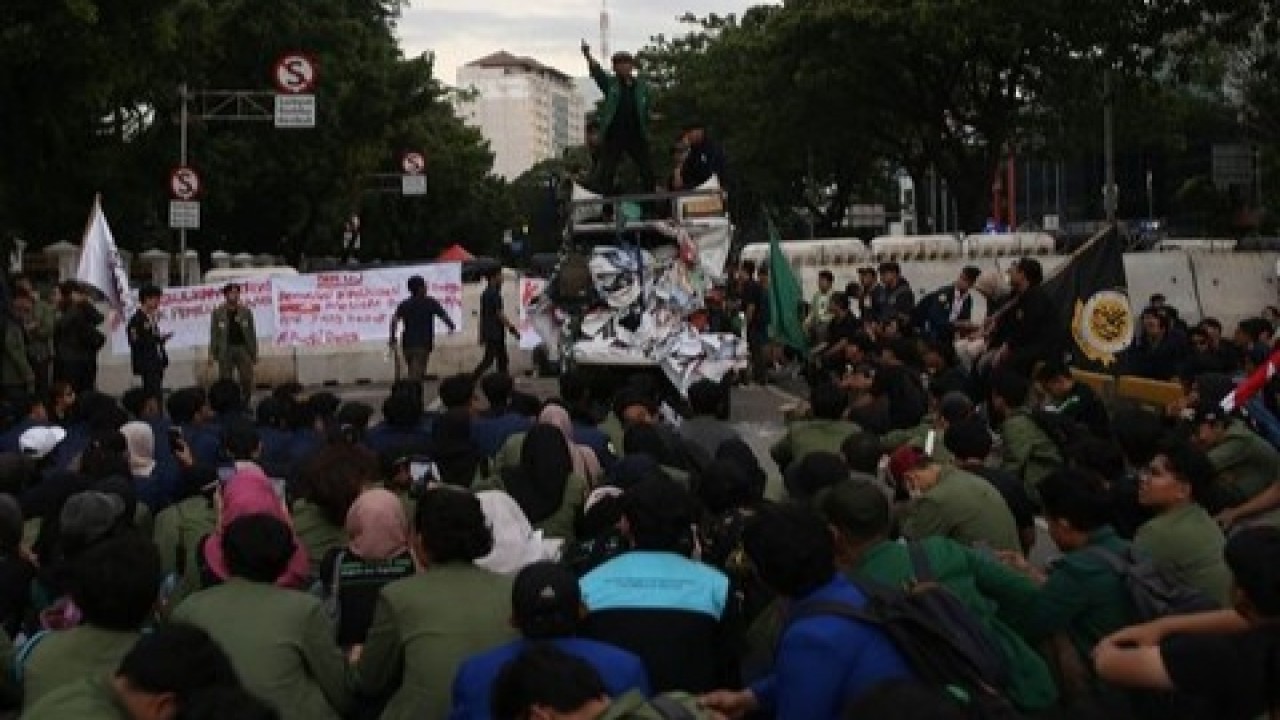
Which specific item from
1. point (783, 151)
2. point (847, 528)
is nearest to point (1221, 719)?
point (847, 528)

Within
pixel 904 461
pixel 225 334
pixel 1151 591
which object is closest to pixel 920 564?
pixel 1151 591

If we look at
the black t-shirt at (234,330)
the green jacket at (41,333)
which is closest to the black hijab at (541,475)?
the green jacket at (41,333)

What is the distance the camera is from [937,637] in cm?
423

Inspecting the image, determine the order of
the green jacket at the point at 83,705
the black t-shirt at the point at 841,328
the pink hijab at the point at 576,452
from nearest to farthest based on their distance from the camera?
the green jacket at the point at 83,705 → the pink hijab at the point at 576,452 → the black t-shirt at the point at 841,328

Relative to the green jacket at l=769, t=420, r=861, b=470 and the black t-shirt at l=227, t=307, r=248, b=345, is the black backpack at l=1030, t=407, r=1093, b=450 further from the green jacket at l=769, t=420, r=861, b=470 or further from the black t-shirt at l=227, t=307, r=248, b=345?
the black t-shirt at l=227, t=307, r=248, b=345

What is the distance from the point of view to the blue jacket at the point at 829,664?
4160 millimetres

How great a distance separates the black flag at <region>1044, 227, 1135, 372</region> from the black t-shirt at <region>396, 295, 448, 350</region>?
6976 millimetres

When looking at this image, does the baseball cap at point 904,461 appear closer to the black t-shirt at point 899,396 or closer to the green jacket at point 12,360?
the black t-shirt at point 899,396

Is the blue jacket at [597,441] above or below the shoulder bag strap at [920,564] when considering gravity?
above

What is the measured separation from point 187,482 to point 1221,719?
489 centimetres

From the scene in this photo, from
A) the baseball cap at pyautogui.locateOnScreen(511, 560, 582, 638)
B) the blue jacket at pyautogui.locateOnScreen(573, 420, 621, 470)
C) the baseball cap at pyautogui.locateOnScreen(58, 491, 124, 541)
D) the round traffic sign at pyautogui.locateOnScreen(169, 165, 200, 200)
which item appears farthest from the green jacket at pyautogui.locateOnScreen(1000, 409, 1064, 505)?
the round traffic sign at pyautogui.locateOnScreen(169, 165, 200, 200)

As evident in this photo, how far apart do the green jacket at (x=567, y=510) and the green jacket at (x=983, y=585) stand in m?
2.03

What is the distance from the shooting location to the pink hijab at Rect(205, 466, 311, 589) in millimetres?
5543

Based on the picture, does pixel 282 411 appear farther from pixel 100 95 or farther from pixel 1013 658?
pixel 100 95
